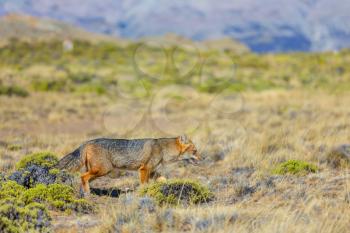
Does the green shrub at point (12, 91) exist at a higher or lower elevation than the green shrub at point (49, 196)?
higher

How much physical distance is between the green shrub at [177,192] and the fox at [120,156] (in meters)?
0.61

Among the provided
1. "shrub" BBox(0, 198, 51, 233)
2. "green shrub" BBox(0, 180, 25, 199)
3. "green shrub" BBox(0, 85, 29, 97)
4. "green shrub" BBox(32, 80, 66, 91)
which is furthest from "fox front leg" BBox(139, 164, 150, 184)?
"green shrub" BBox(32, 80, 66, 91)

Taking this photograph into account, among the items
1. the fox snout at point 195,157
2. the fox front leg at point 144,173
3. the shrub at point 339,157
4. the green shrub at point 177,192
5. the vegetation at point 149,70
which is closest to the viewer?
the green shrub at point 177,192

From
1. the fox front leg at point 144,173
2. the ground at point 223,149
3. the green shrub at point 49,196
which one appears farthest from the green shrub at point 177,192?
the green shrub at point 49,196

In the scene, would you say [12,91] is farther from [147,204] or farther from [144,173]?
[147,204]

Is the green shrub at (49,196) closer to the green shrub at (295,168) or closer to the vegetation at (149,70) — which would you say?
the green shrub at (295,168)

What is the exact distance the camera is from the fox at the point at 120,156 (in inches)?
294

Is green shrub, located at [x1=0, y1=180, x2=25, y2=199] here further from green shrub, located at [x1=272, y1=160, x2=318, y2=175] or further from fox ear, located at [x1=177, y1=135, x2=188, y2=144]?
green shrub, located at [x1=272, y1=160, x2=318, y2=175]

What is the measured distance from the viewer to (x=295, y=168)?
28.5 ft

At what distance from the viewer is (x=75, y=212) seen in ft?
21.0

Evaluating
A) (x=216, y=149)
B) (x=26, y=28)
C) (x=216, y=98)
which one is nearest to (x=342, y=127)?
(x=216, y=149)

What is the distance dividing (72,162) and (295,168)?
130 inches

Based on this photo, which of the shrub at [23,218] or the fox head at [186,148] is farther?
the fox head at [186,148]

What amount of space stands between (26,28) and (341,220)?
3877 inches
